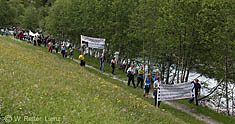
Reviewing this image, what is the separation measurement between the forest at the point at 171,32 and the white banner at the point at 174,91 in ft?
13.5

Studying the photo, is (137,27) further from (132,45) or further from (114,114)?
(114,114)

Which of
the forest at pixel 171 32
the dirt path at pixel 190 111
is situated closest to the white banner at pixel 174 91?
the dirt path at pixel 190 111

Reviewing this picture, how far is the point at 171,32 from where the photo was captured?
88.3ft

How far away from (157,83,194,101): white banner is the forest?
412 centimetres

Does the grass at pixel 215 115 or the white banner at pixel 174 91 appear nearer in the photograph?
the white banner at pixel 174 91

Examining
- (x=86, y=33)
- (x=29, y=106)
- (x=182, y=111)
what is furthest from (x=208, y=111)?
(x=86, y=33)

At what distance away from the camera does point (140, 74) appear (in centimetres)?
2498

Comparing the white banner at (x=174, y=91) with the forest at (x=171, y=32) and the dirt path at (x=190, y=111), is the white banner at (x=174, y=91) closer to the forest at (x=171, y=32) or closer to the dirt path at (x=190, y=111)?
the dirt path at (x=190, y=111)

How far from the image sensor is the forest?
22703 mm

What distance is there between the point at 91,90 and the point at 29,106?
6.15 m

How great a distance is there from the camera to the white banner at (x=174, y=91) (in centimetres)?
1938

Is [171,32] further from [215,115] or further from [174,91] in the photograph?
[215,115]

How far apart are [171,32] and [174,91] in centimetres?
890

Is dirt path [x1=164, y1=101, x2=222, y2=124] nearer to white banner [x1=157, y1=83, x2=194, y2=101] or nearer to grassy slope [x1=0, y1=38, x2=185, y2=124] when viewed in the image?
white banner [x1=157, y1=83, x2=194, y2=101]
